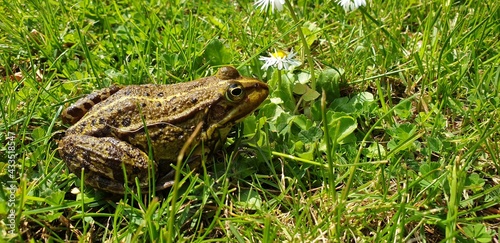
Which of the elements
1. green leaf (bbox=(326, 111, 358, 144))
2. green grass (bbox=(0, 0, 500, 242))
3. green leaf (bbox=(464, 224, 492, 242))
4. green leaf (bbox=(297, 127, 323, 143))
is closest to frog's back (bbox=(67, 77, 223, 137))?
green grass (bbox=(0, 0, 500, 242))

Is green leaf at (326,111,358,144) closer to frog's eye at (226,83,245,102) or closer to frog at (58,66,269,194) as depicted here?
frog at (58,66,269,194)

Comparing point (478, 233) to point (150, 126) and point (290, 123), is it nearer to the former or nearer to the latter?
point (290, 123)

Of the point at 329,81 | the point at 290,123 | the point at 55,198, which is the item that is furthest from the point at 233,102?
the point at 55,198

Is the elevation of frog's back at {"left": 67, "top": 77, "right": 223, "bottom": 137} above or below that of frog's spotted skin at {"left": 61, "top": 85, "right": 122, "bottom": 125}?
below

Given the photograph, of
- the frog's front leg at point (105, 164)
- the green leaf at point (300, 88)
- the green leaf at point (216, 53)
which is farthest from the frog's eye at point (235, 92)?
the green leaf at point (216, 53)

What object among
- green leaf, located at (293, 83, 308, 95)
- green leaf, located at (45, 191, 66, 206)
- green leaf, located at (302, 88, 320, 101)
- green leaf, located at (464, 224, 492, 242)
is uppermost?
green leaf, located at (45, 191, 66, 206)

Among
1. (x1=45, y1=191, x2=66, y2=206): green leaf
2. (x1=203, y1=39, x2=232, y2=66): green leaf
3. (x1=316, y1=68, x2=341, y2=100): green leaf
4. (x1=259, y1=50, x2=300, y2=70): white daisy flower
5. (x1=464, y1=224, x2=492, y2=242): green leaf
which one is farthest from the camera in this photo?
(x1=203, y1=39, x2=232, y2=66): green leaf

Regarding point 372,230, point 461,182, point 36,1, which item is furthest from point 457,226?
point 36,1
